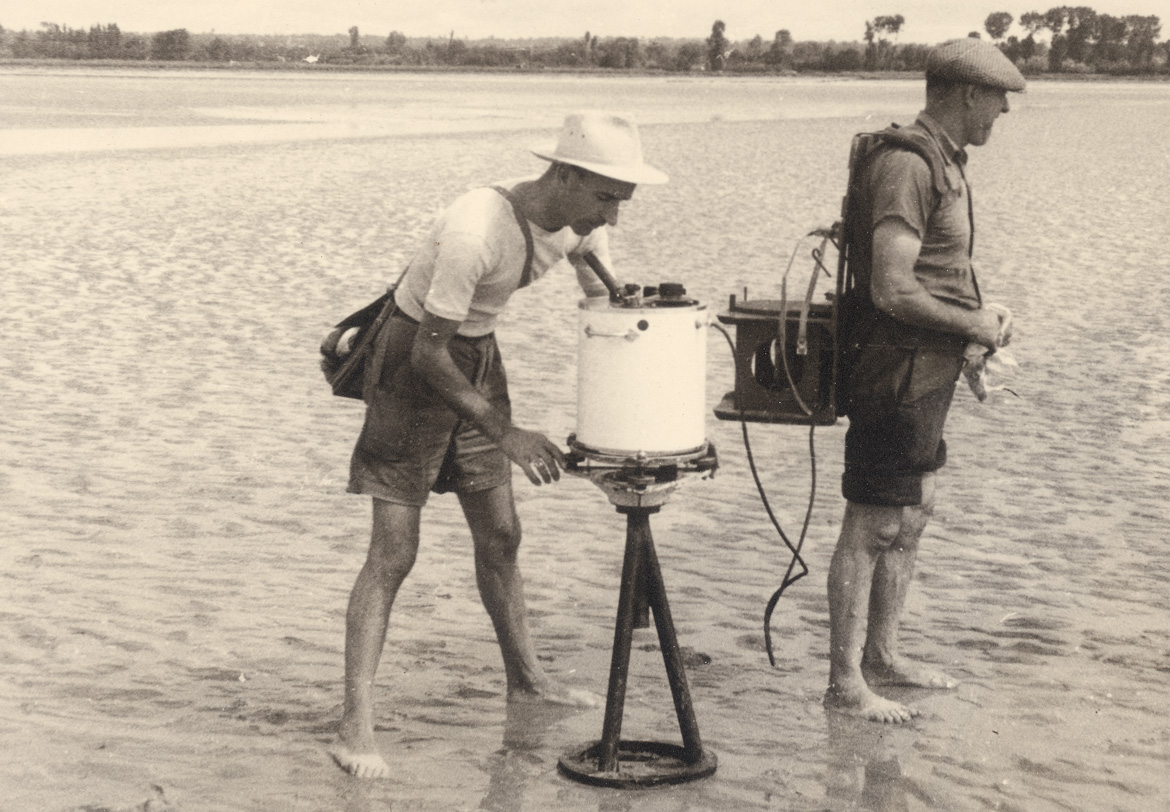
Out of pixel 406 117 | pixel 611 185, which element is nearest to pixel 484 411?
pixel 611 185

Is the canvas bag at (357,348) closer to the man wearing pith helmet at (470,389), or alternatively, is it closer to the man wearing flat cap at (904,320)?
the man wearing pith helmet at (470,389)

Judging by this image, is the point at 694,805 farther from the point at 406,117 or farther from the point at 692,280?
the point at 406,117

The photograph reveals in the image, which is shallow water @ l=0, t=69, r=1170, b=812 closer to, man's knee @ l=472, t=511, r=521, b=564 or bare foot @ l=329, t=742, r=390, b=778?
bare foot @ l=329, t=742, r=390, b=778

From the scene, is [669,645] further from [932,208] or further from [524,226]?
[932,208]

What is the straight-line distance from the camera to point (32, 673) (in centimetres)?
479

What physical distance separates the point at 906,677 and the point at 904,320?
3.69 ft

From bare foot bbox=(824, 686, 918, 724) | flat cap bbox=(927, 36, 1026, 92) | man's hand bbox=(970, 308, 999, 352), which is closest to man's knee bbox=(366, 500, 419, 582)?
bare foot bbox=(824, 686, 918, 724)

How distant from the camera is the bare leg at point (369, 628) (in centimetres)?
412

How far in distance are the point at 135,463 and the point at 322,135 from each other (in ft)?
78.5

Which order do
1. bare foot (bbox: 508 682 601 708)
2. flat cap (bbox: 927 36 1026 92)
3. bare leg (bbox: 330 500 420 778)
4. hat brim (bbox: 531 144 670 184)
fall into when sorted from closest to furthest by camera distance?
1. hat brim (bbox: 531 144 670 184)
2. bare leg (bbox: 330 500 420 778)
3. flat cap (bbox: 927 36 1026 92)
4. bare foot (bbox: 508 682 601 708)

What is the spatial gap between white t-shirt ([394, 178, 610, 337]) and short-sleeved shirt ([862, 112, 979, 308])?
0.75 meters

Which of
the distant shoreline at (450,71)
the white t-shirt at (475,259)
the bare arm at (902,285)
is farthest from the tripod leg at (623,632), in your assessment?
the distant shoreline at (450,71)

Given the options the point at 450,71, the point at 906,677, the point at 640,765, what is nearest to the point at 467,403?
the point at 640,765

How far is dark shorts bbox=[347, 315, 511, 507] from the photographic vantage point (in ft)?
13.4
